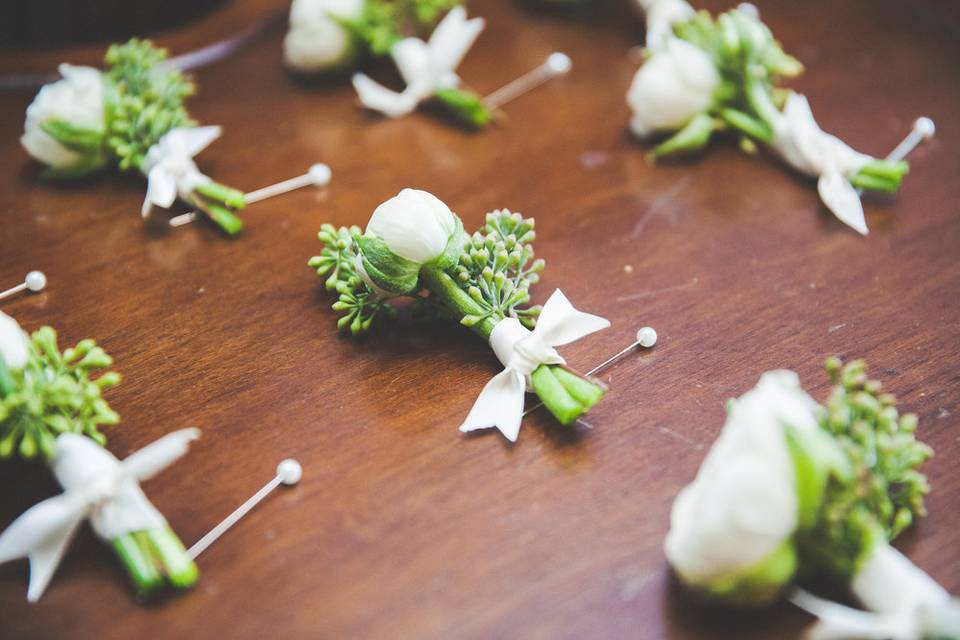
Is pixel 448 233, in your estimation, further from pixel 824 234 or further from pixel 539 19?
pixel 539 19

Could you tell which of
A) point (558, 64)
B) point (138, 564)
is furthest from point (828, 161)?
point (138, 564)

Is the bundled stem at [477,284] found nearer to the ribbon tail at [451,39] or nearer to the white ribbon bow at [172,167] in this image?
the white ribbon bow at [172,167]

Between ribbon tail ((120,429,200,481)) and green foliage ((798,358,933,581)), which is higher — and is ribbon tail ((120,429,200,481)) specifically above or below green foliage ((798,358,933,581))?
below

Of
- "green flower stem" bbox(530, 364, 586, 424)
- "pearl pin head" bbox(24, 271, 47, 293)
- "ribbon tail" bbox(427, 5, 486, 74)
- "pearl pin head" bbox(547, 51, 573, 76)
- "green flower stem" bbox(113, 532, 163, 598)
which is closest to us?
"green flower stem" bbox(113, 532, 163, 598)

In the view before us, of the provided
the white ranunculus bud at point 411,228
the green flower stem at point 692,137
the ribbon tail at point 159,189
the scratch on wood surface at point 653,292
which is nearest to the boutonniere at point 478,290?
the white ranunculus bud at point 411,228

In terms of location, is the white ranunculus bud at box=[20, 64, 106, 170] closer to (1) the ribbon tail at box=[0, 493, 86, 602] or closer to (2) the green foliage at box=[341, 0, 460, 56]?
(2) the green foliage at box=[341, 0, 460, 56]

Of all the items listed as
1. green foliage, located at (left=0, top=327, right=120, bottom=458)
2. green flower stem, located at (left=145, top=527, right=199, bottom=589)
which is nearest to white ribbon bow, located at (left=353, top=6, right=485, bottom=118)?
green foliage, located at (left=0, top=327, right=120, bottom=458)

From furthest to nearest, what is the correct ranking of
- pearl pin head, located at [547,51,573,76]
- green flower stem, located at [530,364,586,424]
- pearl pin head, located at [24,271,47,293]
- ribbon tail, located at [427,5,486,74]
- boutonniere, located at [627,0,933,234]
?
pearl pin head, located at [547,51,573,76], ribbon tail, located at [427,5,486,74], boutonniere, located at [627,0,933,234], pearl pin head, located at [24,271,47,293], green flower stem, located at [530,364,586,424]
